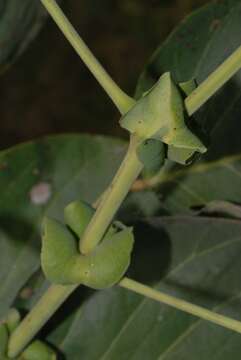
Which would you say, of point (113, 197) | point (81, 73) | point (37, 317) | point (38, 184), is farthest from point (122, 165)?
point (81, 73)

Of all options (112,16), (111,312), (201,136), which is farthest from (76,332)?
(112,16)

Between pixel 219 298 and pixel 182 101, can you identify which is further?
pixel 219 298

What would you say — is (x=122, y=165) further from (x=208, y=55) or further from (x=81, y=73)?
(x=81, y=73)

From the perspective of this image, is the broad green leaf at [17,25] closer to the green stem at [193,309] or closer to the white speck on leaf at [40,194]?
the white speck on leaf at [40,194]

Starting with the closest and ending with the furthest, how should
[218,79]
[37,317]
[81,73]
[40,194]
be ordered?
[218,79] → [37,317] → [40,194] → [81,73]

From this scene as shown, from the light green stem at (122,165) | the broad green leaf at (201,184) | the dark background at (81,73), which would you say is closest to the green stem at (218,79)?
the light green stem at (122,165)

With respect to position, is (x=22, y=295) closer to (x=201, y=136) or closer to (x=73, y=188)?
(x=73, y=188)

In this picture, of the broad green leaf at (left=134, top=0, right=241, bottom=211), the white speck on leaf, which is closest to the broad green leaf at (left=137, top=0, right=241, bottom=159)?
the broad green leaf at (left=134, top=0, right=241, bottom=211)
